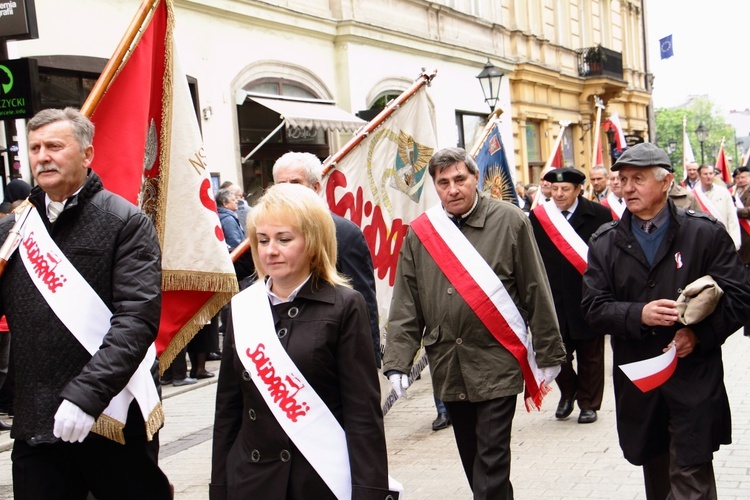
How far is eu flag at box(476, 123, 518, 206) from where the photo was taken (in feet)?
30.8

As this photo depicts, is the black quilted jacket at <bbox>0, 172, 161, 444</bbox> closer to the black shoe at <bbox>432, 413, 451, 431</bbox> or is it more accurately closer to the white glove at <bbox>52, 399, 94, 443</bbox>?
the white glove at <bbox>52, 399, 94, 443</bbox>

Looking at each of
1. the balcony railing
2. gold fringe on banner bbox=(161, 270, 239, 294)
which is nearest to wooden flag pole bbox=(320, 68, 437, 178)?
gold fringe on banner bbox=(161, 270, 239, 294)

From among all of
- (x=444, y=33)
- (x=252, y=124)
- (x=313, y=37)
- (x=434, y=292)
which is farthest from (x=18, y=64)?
(x=444, y=33)

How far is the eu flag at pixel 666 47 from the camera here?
4081cm

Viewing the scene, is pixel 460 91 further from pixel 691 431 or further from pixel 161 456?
pixel 691 431

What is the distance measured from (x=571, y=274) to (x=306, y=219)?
4762mm

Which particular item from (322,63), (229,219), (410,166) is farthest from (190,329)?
(322,63)

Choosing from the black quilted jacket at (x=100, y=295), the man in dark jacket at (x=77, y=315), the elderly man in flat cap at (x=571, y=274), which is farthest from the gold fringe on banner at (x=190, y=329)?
the elderly man in flat cap at (x=571, y=274)

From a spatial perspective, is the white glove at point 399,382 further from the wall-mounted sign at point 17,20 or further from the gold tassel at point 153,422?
the wall-mounted sign at point 17,20

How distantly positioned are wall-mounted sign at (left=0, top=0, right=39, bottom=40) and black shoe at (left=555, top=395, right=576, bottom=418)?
17.8 ft

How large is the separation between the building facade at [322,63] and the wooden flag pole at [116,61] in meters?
5.97

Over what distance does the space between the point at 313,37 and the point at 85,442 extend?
14933 millimetres

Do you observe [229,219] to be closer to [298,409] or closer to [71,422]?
[71,422]

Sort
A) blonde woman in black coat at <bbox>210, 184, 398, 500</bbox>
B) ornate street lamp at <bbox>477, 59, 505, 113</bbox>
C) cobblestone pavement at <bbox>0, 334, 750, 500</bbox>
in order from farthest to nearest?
ornate street lamp at <bbox>477, 59, 505, 113</bbox>, cobblestone pavement at <bbox>0, 334, 750, 500</bbox>, blonde woman in black coat at <bbox>210, 184, 398, 500</bbox>
